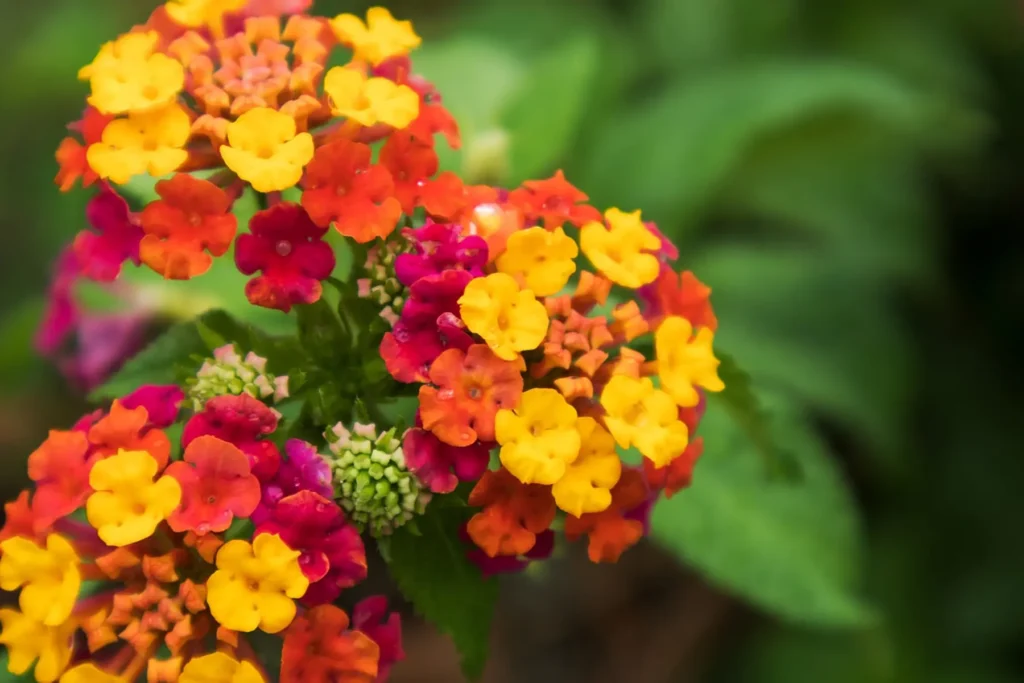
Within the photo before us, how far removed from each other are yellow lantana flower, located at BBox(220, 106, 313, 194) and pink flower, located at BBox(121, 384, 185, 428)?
0.17m

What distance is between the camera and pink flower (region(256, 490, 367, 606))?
642 mm

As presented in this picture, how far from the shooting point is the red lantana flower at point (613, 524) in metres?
0.69

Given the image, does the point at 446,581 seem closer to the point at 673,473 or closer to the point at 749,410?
the point at 673,473

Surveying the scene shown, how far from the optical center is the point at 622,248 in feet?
2.47

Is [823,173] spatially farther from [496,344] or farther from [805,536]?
[496,344]

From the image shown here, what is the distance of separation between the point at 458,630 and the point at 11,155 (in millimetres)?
1836

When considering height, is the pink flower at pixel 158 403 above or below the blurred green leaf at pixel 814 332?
above

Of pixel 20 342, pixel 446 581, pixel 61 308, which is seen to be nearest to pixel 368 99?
pixel 446 581

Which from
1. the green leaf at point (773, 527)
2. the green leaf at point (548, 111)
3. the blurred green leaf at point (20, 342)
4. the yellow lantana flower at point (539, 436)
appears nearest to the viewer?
the yellow lantana flower at point (539, 436)

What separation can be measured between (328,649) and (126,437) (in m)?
0.21

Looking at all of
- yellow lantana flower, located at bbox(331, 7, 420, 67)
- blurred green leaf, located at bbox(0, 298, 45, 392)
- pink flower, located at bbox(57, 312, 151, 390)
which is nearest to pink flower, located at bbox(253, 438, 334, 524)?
yellow lantana flower, located at bbox(331, 7, 420, 67)

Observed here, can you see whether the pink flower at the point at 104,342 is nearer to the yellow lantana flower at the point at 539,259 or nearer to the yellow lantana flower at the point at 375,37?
the yellow lantana flower at the point at 375,37

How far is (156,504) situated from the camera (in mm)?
631

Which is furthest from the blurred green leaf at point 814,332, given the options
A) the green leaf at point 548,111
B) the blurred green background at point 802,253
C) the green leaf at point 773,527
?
the green leaf at point 548,111
